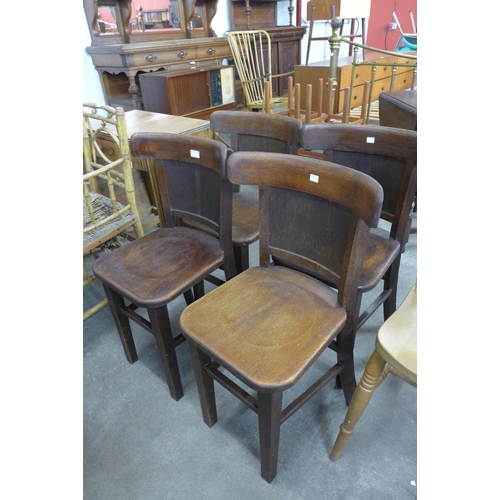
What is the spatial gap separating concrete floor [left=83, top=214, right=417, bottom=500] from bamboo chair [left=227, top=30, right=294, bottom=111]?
2.48 meters

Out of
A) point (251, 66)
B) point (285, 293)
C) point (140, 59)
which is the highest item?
point (140, 59)

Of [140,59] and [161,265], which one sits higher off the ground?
[140,59]

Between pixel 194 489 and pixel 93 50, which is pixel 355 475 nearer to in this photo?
pixel 194 489

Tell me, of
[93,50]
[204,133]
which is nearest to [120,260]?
[204,133]

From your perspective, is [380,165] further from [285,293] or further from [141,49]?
[141,49]

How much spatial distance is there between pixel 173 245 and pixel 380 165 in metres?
0.75

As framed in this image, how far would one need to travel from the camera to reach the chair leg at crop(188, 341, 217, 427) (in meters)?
1.03

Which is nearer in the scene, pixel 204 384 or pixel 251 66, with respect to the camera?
pixel 204 384

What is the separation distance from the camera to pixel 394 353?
2.60 feet

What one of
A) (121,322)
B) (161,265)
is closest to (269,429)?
(161,265)

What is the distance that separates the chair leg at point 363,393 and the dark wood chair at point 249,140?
0.61 metres

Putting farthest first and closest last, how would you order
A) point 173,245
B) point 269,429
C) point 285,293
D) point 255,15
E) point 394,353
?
point 255,15
point 173,245
point 285,293
point 269,429
point 394,353
